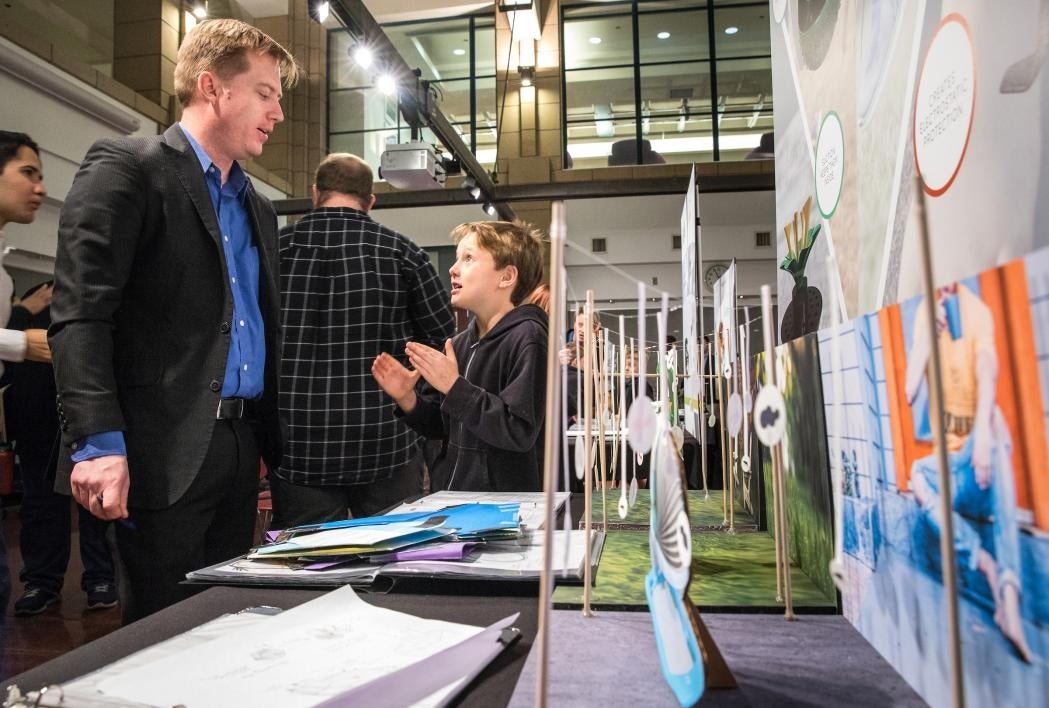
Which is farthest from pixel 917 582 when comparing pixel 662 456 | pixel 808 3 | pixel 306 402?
pixel 306 402

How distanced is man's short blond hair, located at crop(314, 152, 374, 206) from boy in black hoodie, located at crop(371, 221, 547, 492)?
0.34 metres

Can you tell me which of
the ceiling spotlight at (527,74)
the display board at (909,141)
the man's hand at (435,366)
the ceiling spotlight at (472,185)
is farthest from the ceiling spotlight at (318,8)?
the ceiling spotlight at (527,74)

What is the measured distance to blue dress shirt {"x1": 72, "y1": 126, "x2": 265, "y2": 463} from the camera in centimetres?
121

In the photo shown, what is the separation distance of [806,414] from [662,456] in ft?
0.67

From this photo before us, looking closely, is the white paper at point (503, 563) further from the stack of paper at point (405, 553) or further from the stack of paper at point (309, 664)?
→ the stack of paper at point (309, 664)

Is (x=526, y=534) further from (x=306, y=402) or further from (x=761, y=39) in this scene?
(x=761, y=39)

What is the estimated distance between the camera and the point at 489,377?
1641 mm

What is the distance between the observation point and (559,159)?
957 cm

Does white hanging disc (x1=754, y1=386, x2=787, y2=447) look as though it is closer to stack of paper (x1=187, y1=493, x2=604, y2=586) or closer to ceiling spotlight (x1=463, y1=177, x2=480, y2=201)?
stack of paper (x1=187, y1=493, x2=604, y2=586)

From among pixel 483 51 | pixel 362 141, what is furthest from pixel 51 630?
pixel 483 51

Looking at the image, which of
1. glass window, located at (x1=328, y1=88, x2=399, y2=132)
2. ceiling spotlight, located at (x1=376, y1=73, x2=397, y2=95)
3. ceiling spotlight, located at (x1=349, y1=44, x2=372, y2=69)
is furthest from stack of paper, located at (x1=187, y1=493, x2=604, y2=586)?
glass window, located at (x1=328, y1=88, x2=399, y2=132)

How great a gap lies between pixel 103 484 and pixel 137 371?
19 cm

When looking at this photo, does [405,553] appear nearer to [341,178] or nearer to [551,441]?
[551,441]

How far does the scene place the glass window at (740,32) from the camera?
9.98 meters
